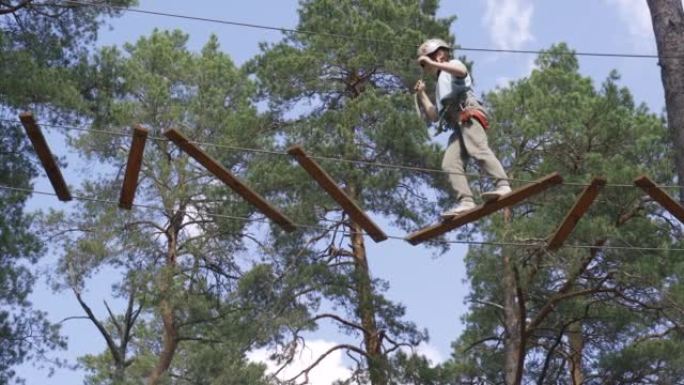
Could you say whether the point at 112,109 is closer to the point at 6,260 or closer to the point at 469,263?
the point at 6,260

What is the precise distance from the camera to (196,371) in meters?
18.7

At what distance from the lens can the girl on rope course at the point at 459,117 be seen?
756 cm

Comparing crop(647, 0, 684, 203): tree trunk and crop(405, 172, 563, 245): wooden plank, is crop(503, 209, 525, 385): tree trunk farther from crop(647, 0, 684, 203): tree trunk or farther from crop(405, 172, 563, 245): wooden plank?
crop(405, 172, 563, 245): wooden plank

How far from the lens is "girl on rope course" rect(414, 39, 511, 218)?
298 inches

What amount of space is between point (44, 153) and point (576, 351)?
41.4 feet

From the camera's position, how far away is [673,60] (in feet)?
26.0

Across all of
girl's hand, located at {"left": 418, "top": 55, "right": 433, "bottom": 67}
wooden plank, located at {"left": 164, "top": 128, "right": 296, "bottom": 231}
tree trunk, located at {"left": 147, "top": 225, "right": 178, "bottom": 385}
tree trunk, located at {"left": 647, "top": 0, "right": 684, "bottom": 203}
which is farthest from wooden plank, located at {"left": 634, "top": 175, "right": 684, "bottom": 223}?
tree trunk, located at {"left": 147, "top": 225, "right": 178, "bottom": 385}

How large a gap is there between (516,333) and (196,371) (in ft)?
18.6

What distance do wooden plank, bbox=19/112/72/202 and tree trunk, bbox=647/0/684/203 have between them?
4290 millimetres

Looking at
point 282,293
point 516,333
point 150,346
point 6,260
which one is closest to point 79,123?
point 6,260

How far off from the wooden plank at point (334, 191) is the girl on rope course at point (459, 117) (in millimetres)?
623

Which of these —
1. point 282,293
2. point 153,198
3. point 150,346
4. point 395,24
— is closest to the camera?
point 282,293

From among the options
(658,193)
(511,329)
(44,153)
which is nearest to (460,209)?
(658,193)

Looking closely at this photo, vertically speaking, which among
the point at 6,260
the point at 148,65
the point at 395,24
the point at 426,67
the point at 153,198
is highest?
the point at 148,65
